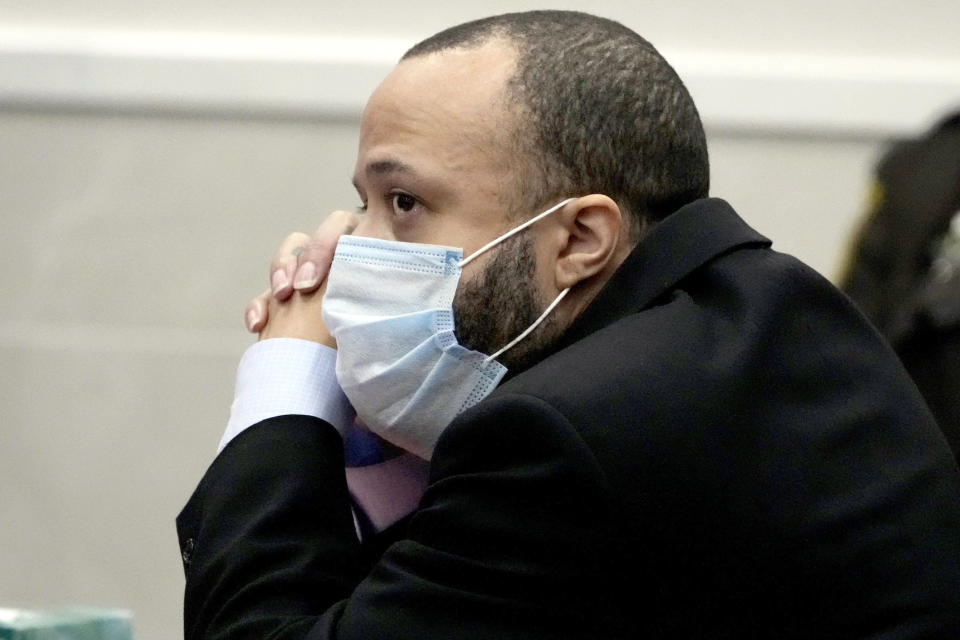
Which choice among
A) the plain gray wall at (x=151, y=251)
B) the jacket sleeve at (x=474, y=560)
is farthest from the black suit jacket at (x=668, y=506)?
the plain gray wall at (x=151, y=251)

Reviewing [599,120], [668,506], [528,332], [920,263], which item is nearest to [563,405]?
[668,506]

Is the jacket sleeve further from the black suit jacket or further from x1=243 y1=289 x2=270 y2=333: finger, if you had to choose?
x1=243 y1=289 x2=270 y2=333: finger

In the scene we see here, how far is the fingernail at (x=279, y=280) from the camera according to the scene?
1.64 meters

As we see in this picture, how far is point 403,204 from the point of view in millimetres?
1490

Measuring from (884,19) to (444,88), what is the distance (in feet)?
5.92

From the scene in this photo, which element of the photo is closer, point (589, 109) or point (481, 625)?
point (481, 625)

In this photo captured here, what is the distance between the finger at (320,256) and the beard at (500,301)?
21 cm

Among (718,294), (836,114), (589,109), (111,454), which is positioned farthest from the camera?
(111,454)

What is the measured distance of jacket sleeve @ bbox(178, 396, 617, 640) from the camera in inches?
46.4

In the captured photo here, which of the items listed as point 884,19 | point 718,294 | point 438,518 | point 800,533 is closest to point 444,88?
point 718,294

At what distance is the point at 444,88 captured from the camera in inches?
58.5

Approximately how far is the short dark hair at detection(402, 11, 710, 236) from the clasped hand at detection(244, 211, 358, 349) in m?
0.25

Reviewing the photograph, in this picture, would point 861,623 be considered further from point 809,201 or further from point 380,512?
point 809,201

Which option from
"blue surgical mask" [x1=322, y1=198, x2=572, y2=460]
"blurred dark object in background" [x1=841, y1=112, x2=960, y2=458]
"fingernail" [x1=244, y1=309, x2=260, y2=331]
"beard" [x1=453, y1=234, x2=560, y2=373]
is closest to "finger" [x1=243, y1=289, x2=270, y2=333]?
"fingernail" [x1=244, y1=309, x2=260, y2=331]
